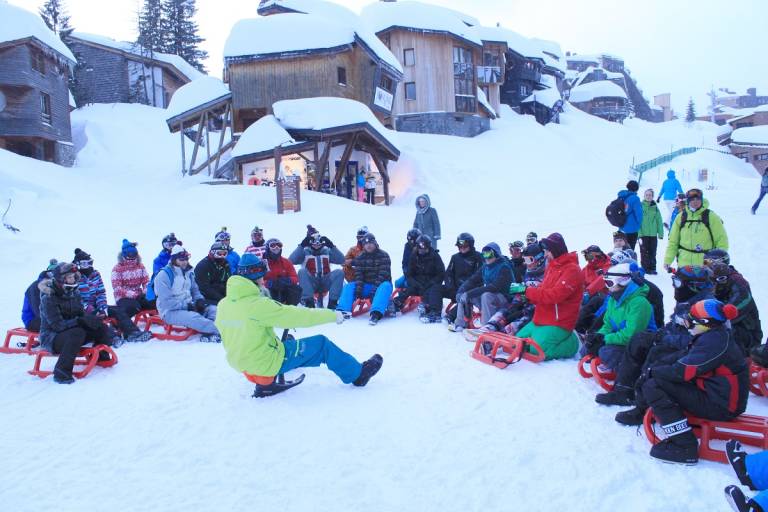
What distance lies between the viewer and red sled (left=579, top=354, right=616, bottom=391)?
4914mm

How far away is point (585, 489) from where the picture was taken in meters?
3.30

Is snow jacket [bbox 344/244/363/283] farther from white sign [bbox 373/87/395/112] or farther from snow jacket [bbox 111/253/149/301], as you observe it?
white sign [bbox 373/87/395/112]

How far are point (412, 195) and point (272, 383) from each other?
19710 mm

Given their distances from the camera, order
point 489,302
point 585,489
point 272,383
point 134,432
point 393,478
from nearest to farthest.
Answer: point 585,489, point 393,478, point 134,432, point 272,383, point 489,302

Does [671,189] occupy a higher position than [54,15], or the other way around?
[54,15]

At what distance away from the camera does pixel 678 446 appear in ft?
11.7

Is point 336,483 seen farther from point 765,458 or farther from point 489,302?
point 489,302

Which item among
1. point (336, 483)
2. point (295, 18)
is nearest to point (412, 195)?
point (295, 18)

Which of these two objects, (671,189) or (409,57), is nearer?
(671,189)

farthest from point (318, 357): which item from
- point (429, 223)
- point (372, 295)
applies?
point (429, 223)

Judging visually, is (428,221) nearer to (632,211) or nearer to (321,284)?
(321,284)

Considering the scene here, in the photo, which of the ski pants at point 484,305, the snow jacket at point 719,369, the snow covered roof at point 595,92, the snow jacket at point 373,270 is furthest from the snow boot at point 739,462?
the snow covered roof at point 595,92

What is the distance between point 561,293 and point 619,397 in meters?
1.50

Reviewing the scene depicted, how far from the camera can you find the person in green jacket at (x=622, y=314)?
4.89 meters
